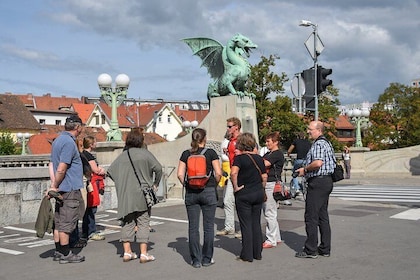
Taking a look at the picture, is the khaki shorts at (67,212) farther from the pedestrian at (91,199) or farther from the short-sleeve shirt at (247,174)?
the short-sleeve shirt at (247,174)

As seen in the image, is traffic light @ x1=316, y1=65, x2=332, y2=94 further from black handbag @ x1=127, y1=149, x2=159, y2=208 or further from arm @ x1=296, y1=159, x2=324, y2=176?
black handbag @ x1=127, y1=149, x2=159, y2=208

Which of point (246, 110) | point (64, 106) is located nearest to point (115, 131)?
point (246, 110)

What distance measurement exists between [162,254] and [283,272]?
1.85 meters

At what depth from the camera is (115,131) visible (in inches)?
674

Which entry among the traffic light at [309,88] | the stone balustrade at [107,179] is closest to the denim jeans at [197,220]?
the stone balustrade at [107,179]

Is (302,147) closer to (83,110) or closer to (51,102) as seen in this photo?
(83,110)

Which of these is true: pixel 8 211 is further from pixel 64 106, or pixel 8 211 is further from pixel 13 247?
pixel 64 106

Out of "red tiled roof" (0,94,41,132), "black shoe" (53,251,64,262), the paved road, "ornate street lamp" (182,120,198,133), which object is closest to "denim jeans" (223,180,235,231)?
the paved road

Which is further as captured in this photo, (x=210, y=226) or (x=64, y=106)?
(x=64, y=106)

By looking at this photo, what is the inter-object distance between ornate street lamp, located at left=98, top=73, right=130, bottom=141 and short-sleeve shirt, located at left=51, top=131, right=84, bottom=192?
34.6 ft

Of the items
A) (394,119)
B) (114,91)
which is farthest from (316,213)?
(394,119)

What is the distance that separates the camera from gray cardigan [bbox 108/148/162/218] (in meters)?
6.31

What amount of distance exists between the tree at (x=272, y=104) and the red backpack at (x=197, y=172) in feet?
119

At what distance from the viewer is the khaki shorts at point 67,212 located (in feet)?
20.9
